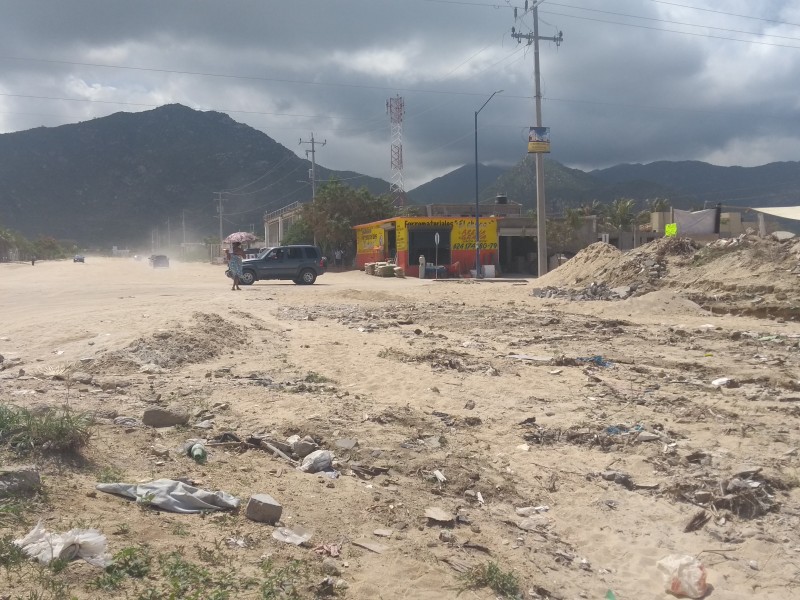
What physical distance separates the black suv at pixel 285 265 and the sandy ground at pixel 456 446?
2041 centimetres

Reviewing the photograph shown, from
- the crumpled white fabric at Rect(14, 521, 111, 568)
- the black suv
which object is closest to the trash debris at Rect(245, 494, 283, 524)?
the crumpled white fabric at Rect(14, 521, 111, 568)

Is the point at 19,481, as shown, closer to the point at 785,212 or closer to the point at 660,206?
the point at 785,212

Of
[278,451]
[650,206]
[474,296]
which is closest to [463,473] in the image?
[278,451]

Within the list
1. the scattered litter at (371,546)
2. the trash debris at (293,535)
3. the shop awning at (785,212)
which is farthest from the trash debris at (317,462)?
the shop awning at (785,212)

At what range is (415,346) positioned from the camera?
1284cm

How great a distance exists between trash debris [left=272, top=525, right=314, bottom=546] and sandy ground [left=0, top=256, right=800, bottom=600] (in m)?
0.07

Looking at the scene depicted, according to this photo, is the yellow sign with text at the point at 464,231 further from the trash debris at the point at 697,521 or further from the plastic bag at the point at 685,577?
the plastic bag at the point at 685,577

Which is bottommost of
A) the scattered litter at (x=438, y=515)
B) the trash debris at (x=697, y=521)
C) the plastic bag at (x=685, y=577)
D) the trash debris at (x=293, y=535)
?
the plastic bag at (x=685, y=577)

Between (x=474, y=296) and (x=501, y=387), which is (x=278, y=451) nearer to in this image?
(x=501, y=387)

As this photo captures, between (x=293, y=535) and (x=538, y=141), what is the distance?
3240 cm

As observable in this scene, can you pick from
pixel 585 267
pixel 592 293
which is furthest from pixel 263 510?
pixel 585 267

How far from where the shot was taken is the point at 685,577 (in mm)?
4402

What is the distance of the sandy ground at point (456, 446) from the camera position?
14.3 ft

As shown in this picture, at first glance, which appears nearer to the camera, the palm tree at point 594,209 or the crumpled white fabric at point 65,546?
the crumpled white fabric at point 65,546
